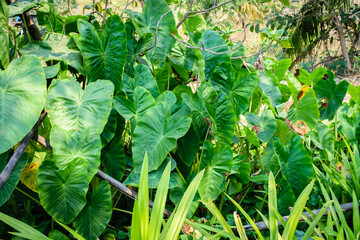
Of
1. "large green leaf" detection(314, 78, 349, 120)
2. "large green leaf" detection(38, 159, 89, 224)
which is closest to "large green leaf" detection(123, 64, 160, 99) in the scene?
"large green leaf" detection(38, 159, 89, 224)

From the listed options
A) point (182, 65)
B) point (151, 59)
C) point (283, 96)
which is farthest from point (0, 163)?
point (283, 96)

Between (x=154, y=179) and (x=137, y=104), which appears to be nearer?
(x=154, y=179)

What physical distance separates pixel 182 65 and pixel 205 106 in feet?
1.15

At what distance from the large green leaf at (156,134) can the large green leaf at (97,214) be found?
0.13 metres

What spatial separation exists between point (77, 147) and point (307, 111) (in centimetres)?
102

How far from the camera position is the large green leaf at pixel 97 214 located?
37.1 inches

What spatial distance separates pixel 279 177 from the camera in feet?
3.89

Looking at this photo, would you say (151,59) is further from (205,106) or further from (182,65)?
(205,106)

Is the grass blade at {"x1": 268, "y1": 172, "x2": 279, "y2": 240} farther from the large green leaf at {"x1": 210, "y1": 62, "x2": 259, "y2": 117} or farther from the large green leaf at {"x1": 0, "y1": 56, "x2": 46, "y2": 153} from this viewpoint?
the large green leaf at {"x1": 0, "y1": 56, "x2": 46, "y2": 153}

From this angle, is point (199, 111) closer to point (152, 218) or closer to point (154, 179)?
point (154, 179)

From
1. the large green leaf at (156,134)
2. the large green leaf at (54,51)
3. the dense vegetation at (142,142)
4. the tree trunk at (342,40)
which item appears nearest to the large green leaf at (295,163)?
the dense vegetation at (142,142)

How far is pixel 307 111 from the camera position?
1.31 metres

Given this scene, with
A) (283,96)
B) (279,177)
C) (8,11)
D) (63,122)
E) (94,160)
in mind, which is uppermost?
(8,11)

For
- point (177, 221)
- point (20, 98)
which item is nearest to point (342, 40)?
point (177, 221)
